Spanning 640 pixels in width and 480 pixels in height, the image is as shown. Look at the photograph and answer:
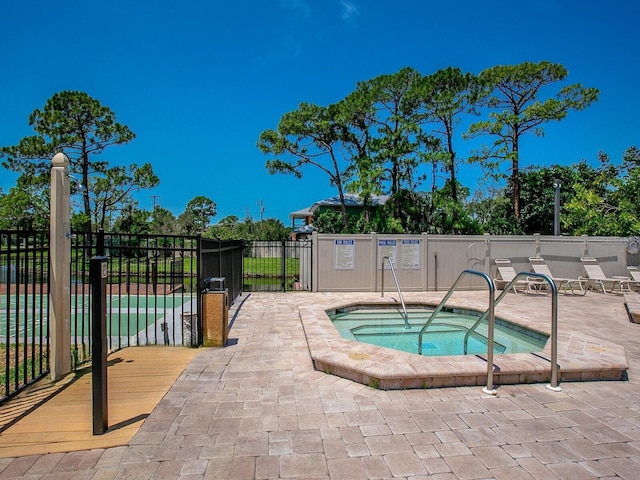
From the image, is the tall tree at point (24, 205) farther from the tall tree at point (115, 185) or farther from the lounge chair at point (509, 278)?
the lounge chair at point (509, 278)

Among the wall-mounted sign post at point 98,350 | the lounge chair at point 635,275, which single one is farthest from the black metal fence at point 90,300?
the lounge chair at point 635,275

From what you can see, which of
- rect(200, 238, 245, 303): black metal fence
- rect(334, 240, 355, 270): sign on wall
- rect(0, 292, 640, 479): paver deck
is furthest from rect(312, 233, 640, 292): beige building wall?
rect(0, 292, 640, 479): paver deck

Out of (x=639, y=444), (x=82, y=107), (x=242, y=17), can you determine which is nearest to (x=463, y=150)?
(x=242, y=17)

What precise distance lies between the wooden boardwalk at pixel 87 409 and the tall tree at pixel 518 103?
16544 mm

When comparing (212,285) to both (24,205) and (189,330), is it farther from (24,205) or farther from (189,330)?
(24,205)

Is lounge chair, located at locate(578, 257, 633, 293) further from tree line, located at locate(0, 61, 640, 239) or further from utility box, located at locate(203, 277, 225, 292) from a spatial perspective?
utility box, located at locate(203, 277, 225, 292)

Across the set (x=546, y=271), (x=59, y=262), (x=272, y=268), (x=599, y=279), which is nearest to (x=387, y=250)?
(x=272, y=268)

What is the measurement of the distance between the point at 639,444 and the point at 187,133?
102 feet

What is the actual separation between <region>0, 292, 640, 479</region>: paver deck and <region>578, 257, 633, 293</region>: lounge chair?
7.82 metres

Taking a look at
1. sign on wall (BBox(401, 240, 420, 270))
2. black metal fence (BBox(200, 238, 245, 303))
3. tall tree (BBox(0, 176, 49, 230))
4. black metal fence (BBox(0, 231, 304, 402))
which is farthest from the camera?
tall tree (BBox(0, 176, 49, 230))

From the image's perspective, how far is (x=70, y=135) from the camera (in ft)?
63.9

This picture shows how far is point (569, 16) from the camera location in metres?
11.6

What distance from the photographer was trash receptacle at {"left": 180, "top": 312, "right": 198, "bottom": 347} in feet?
16.1

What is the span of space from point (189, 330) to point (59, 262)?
189 centimetres
